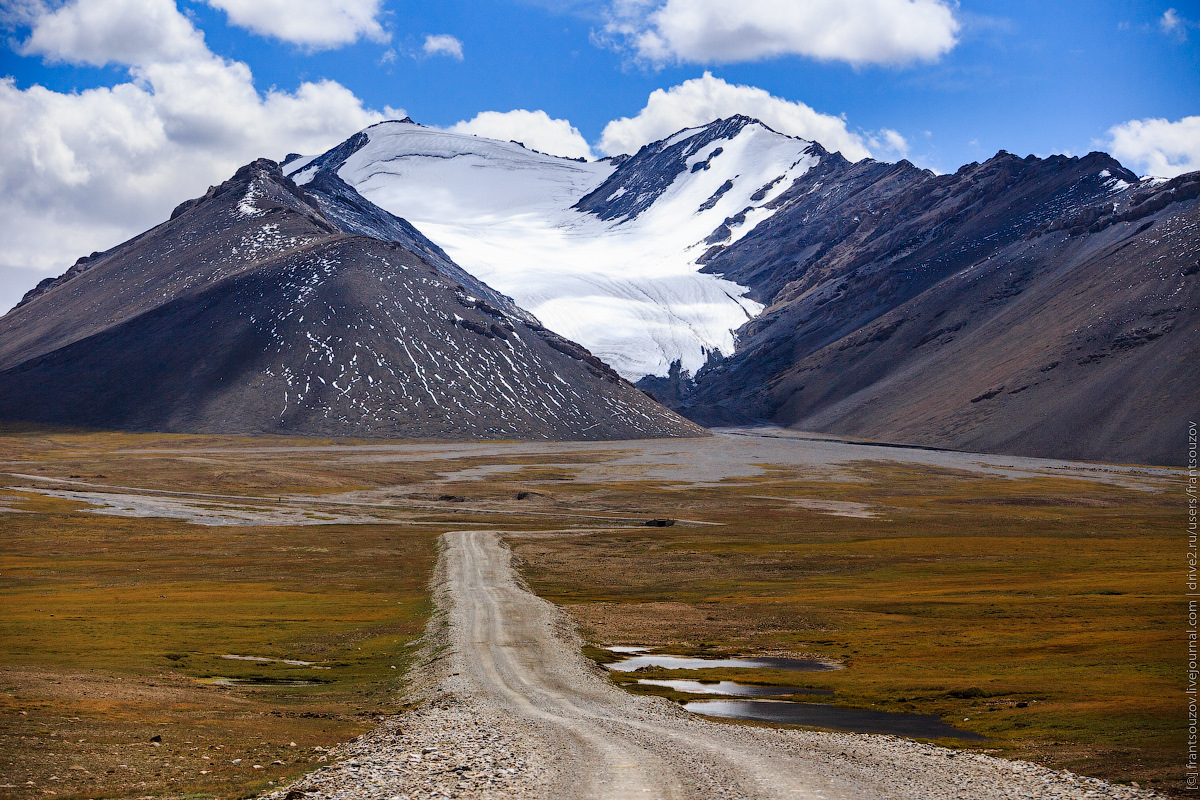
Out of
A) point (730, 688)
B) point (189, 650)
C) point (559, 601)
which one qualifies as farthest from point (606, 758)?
point (559, 601)

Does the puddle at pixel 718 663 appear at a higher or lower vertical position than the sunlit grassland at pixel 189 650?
lower

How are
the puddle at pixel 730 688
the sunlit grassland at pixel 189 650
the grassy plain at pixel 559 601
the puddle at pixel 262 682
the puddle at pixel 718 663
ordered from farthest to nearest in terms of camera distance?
the puddle at pixel 718 663 → the puddle at pixel 730 688 → the puddle at pixel 262 682 → the grassy plain at pixel 559 601 → the sunlit grassland at pixel 189 650

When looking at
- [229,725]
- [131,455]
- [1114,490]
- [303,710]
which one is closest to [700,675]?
[303,710]

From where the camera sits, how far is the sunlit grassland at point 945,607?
32.2m

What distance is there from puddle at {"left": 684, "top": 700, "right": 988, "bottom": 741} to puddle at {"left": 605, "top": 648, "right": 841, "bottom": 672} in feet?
23.1

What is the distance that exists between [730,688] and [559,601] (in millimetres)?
24287

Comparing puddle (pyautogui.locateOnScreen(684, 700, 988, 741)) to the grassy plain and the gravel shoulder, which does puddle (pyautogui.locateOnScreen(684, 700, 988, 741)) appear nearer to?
the grassy plain

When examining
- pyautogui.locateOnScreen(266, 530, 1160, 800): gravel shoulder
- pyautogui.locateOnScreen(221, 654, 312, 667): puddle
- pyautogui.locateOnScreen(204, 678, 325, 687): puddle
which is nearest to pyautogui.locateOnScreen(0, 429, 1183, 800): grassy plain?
pyautogui.locateOnScreen(204, 678, 325, 687): puddle

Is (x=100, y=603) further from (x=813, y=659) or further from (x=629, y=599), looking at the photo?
(x=813, y=659)

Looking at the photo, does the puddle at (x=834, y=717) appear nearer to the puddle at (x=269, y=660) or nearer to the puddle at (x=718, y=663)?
the puddle at (x=718, y=663)

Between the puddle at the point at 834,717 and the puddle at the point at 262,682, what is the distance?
1412 cm

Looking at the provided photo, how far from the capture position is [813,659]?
148 feet

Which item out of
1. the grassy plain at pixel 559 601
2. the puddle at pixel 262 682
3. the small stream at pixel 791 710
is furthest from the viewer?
the puddle at pixel 262 682

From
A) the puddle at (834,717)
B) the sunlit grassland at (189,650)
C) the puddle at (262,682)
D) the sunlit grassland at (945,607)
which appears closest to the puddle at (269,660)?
the sunlit grassland at (189,650)
